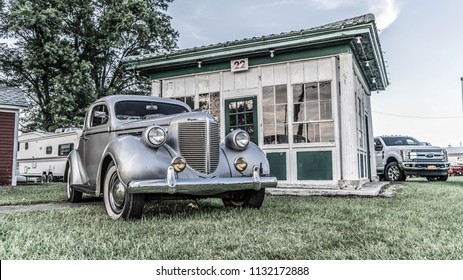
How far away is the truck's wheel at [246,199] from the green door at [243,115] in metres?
2.81

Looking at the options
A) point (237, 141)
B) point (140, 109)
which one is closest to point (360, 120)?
point (237, 141)

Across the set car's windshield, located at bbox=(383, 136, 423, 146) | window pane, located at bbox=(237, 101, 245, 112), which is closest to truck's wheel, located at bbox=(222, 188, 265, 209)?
window pane, located at bbox=(237, 101, 245, 112)

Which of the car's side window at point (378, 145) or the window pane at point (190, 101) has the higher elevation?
the window pane at point (190, 101)

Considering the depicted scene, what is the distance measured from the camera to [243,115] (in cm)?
684

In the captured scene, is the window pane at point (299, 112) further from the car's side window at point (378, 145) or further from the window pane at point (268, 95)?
the car's side window at point (378, 145)

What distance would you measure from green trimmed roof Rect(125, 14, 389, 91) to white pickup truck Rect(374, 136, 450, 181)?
2894mm

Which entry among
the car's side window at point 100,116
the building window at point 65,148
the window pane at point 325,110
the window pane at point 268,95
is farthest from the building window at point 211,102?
the building window at point 65,148

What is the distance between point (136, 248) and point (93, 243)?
0.30 metres

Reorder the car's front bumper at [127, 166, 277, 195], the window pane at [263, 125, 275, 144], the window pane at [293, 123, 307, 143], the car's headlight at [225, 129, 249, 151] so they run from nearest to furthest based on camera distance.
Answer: the car's front bumper at [127, 166, 277, 195], the car's headlight at [225, 129, 249, 151], the window pane at [293, 123, 307, 143], the window pane at [263, 125, 275, 144]

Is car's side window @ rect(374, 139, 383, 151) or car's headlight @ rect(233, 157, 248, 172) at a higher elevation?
car's side window @ rect(374, 139, 383, 151)

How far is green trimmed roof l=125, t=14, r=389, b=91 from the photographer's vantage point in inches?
230

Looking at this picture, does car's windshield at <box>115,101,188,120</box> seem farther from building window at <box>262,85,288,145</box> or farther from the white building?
building window at <box>262,85,288,145</box>

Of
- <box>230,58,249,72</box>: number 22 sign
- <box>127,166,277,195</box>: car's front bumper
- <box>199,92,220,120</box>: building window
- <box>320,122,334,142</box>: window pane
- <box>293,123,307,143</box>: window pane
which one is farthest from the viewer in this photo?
<box>199,92,220,120</box>: building window

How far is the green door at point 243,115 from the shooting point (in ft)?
21.9
